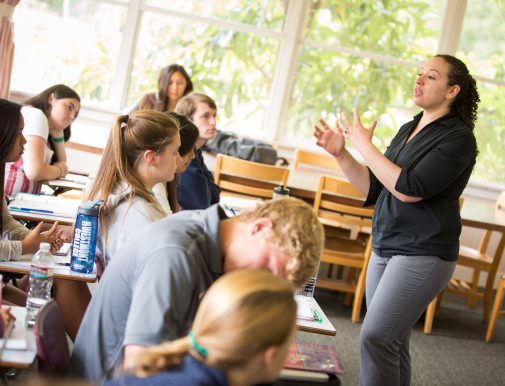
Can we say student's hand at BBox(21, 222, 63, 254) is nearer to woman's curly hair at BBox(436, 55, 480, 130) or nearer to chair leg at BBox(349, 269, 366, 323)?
woman's curly hair at BBox(436, 55, 480, 130)

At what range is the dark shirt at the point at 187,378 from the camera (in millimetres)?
1330

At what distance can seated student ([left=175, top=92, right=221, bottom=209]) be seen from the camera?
12.8ft

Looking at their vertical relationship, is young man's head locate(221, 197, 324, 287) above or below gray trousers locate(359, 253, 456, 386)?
A: above

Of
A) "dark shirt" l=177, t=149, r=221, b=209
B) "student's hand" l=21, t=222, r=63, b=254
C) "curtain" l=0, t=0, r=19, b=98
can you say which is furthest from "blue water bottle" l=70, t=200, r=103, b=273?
"curtain" l=0, t=0, r=19, b=98

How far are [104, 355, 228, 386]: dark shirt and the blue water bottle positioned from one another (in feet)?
3.57

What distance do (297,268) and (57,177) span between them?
110 inches

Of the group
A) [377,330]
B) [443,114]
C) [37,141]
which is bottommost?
[377,330]

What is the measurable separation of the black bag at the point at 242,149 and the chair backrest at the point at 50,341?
12.3ft

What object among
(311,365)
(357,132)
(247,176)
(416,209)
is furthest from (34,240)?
(247,176)

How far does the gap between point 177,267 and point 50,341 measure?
38 centimetres

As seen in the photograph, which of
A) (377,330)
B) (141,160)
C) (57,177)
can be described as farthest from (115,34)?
(377,330)

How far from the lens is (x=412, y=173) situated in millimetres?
2619

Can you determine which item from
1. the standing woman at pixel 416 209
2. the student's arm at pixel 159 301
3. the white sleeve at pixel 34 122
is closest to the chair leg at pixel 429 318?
the standing woman at pixel 416 209

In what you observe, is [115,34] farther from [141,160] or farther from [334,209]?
[141,160]
